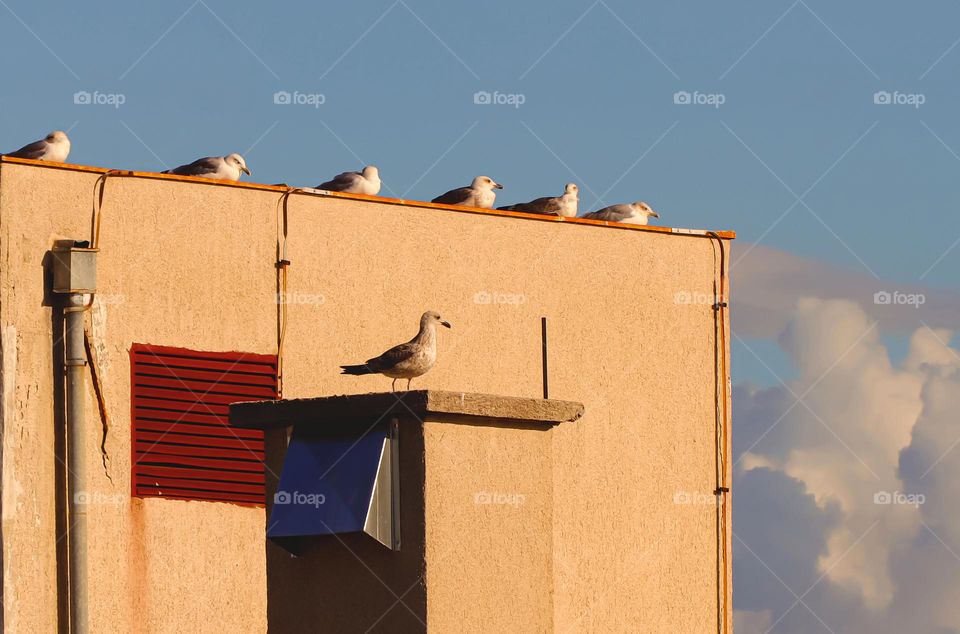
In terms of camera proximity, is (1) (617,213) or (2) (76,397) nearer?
(2) (76,397)

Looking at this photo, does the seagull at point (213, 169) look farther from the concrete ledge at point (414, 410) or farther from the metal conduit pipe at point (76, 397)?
the concrete ledge at point (414, 410)

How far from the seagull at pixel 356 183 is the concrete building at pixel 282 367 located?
2.76 feet

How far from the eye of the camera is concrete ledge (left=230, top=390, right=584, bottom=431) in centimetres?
756

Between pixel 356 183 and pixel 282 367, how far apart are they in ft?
7.59

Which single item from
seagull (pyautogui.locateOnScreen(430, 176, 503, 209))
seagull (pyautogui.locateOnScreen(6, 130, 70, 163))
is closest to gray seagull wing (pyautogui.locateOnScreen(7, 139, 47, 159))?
seagull (pyautogui.locateOnScreen(6, 130, 70, 163))

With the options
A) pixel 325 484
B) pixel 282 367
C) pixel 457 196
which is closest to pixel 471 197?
pixel 457 196

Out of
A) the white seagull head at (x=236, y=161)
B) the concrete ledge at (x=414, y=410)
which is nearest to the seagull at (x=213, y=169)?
the white seagull head at (x=236, y=161)

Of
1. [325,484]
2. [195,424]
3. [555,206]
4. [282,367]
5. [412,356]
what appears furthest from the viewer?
[555,206]

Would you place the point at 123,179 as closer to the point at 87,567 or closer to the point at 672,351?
the point at 87,567

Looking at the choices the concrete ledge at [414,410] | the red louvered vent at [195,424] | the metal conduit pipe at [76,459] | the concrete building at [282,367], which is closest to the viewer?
the concrete ledge at [414,410]

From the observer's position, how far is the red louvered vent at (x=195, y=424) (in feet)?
45.2

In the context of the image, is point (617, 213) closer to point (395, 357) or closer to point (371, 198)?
point (371, 198)

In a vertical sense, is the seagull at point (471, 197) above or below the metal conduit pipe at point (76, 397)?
above

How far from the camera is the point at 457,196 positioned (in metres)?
16.7
